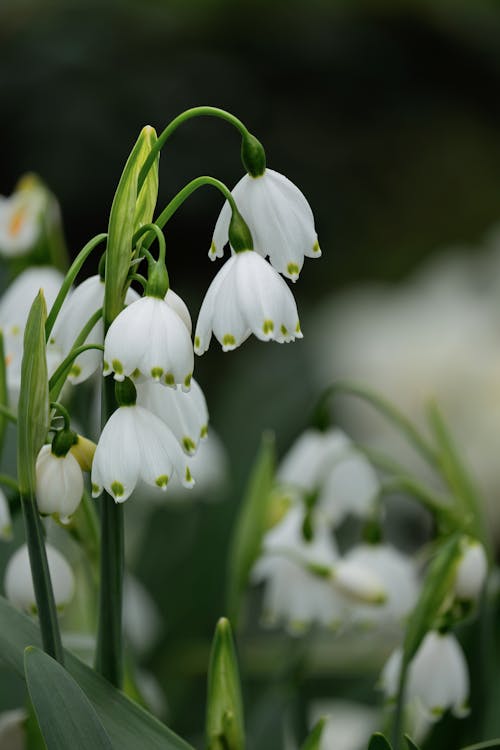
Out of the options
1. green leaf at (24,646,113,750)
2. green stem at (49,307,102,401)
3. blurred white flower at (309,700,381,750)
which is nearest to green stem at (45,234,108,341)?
green stem at (49,307,102,401)

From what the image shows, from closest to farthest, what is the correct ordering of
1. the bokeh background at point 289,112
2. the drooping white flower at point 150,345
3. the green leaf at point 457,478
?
the drooping white flower at point 150,345 → the green leaf at point 457,478 → the bokeh background at point 289,112

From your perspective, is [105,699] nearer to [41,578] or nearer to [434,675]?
[41,578]

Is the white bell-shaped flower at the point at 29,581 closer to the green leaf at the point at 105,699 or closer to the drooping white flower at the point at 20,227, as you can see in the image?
the green leaf at the point at 105,699

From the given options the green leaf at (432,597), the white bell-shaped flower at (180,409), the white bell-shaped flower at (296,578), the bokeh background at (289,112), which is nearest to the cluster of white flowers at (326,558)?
the white bell-shaped flower at (296,578)

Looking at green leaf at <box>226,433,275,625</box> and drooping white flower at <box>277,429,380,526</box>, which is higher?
drooping white flower at <box>277,429,380,526</box>

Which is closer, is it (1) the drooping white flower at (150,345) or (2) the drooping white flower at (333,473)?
(1) the drooping white flower at (150,345)

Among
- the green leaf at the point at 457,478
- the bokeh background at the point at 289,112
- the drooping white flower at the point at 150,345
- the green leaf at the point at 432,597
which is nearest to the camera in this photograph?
the drooping white flower at the point at 150,345

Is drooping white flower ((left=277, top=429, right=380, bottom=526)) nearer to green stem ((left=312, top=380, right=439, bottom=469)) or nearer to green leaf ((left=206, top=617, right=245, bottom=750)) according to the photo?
green stem ((left=312, top=380, right=439, bottom=469))
